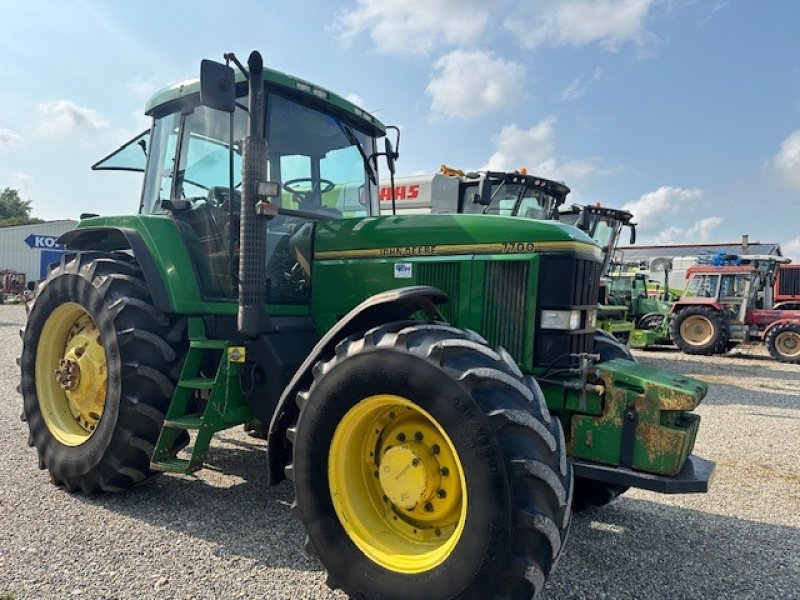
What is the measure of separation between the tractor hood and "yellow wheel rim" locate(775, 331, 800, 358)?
44.5ft

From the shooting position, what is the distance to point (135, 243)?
3975 millimetres

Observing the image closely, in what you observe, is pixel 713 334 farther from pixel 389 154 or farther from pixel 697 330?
pixel 389 154

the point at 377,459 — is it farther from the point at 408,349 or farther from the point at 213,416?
the point at 213,416

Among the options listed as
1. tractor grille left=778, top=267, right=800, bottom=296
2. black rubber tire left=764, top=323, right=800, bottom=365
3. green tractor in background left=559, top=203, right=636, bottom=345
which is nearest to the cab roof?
green tractor in background left=559, top=203, right=636, bottom=345

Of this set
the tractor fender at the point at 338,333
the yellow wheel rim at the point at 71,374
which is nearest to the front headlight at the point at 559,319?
the tractor fender at the point at 338,333

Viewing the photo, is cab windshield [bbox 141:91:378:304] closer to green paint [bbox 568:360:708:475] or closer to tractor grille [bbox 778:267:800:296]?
green paint [bbox 568:360:708:475]

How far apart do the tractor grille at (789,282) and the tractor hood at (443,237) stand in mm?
20258

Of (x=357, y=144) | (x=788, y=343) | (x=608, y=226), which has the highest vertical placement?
(x=608, y=226)

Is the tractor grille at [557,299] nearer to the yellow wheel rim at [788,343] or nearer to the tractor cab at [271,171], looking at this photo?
the tractor cab at [271,171]

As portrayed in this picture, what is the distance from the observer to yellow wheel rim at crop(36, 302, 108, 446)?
4.13 metres

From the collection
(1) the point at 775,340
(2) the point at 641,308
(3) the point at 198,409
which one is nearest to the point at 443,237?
(3) the point at 198,409

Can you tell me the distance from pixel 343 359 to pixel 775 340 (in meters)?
15.1

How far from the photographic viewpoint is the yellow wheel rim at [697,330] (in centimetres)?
1509

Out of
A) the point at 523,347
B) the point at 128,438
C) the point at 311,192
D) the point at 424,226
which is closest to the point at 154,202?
the point at 311,192
